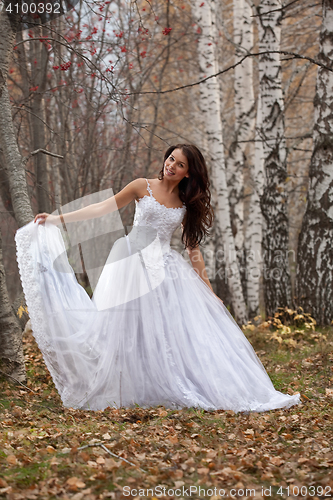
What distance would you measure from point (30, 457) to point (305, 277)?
5270 mm

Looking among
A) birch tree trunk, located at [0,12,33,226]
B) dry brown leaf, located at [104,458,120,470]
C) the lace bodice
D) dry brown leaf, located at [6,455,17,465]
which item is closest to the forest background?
birch tree trunk, located at [0,12,33,226]

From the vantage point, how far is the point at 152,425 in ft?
12.8

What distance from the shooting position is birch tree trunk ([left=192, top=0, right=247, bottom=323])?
8.99 m

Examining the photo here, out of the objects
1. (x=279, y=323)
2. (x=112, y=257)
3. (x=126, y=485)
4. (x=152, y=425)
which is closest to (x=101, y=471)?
(x=126, y=485)

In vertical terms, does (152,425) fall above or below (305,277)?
below

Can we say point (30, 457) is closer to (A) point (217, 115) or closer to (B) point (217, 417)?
(B) point (217, 417)

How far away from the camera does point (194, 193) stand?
504 centimetres

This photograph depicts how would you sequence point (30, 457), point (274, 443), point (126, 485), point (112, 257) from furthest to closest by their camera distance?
point (112, 257), point (274, 443), point (30, 457), point (126, 485)

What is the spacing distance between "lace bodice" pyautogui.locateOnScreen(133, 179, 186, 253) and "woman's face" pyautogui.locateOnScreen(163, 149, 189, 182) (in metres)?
0.26

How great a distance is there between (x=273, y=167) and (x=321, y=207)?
1.14m

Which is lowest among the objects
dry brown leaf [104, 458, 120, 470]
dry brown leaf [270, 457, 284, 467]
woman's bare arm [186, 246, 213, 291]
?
dry brown leaf [270, 457, 284, 467]

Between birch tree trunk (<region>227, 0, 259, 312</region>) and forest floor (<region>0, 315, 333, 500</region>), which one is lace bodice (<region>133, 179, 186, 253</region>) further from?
birch tree trunk (<region>227, 0, 259, 312</region>)

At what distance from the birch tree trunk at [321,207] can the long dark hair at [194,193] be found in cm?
267

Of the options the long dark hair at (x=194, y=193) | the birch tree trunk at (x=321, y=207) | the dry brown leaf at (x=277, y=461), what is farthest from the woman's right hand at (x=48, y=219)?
the birch tree trunk at (x=321, y=207)
